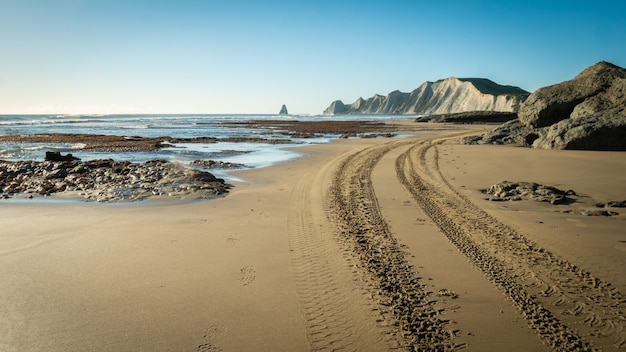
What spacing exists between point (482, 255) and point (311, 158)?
1245cm

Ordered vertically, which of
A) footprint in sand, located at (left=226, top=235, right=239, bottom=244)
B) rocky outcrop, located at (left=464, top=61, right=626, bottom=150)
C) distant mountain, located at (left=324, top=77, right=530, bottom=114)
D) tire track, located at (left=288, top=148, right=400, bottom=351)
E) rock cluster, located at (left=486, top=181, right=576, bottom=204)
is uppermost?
distant mountain, located at (left=324, top=77, right=530, bottom=114)

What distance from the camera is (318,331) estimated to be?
129 inches

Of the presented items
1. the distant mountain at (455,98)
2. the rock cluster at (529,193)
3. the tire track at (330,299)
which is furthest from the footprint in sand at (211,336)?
the distant mountain at (455,98)

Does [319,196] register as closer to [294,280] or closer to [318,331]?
[294,280]

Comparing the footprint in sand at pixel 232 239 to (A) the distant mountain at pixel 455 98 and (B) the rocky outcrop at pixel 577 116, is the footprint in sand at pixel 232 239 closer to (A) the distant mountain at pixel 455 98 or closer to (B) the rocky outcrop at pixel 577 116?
(B) the rocky outcrop at pixel 577 116

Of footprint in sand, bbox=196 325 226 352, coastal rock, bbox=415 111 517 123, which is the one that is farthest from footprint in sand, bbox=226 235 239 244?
coastal rock, bbox=415 111 517 123

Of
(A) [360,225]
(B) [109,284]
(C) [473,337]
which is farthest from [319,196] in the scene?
(C) [473,337]

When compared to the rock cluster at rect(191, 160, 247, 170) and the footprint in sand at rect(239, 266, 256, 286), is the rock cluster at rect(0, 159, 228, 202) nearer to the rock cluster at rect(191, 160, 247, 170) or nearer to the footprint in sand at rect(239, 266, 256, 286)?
the rock cluster at rect(191, 160, 247, 170)

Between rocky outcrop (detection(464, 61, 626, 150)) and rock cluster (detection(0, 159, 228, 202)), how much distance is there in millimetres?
16184

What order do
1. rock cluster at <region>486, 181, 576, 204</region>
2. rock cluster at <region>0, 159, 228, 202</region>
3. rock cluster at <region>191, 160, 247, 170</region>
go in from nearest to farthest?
rock cluster at <region>486, 181, 576, 204</region>
rock cluster at <region>0, 159, 228, 202</region>
rock cluster at <region>191, 160, 247, 170</region>

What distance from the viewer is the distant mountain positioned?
357 ft

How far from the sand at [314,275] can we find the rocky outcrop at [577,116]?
32.2 ft

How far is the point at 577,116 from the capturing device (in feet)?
62.3

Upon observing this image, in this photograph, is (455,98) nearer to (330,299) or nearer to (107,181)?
(107,181)
